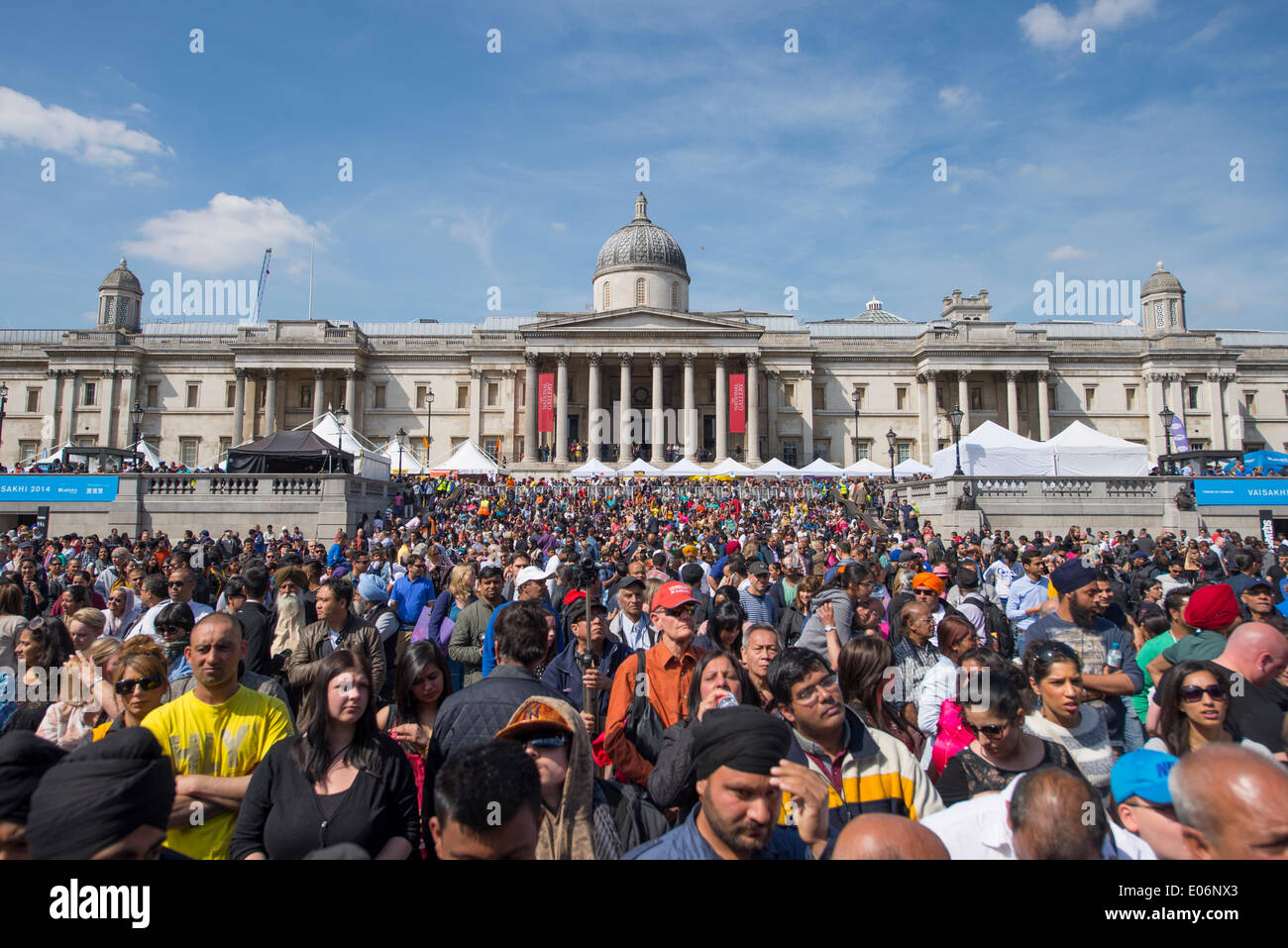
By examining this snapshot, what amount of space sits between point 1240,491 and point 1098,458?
4.49 metres

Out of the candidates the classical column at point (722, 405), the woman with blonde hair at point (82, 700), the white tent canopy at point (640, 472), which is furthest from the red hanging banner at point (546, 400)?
the woman with blonde hair at point (82, 700)

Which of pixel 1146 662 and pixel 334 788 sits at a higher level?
pixel 1146 662

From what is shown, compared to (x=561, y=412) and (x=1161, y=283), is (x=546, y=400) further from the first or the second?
(x=1161, y=283)

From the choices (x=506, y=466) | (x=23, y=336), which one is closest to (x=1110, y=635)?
(x=506, y=466)

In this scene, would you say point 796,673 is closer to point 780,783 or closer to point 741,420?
point 780,783

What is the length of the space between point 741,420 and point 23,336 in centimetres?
5933

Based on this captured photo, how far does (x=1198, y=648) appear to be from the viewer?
5246 millimetres

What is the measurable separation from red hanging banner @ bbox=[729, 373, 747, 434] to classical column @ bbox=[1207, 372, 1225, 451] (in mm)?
35375

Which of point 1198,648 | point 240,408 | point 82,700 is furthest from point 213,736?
point 240,408

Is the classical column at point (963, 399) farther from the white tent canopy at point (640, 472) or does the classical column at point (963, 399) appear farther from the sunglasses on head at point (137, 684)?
the sunglasses on head at point (137, 684)

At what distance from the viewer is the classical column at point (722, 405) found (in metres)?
50.8

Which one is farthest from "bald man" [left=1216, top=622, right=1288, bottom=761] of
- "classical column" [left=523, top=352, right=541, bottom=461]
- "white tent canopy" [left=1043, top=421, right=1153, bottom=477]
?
"classical column" [left=523, top=352, right=541, bottom=461]

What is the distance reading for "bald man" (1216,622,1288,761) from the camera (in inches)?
162
